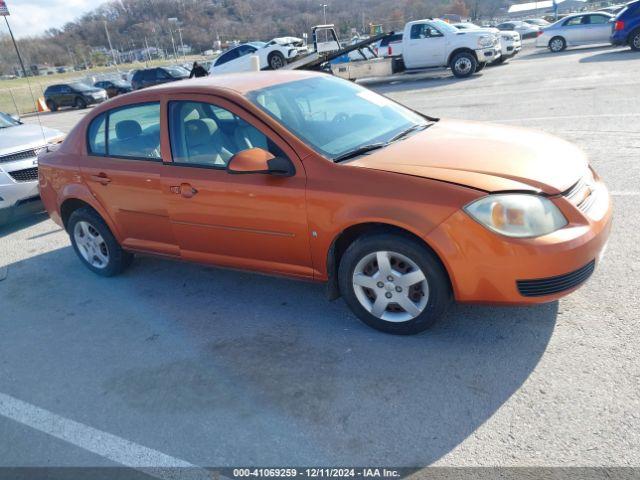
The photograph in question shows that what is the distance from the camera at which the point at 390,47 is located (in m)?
19.0

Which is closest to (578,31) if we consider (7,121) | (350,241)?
(7,121)

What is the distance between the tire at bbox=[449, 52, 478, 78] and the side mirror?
50.2 feet

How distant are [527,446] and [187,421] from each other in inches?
68.5

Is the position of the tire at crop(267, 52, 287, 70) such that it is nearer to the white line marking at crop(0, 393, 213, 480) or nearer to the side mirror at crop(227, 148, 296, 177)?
the side mirror at crop(227, 148, 296, 177)

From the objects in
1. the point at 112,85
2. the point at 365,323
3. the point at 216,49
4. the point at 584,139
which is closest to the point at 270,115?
the point at 365,323

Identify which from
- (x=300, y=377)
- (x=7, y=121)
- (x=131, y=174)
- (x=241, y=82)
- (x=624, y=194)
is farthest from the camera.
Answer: (x=7, y=121)

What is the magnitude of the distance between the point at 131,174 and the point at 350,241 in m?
1.98

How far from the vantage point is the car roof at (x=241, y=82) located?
407 cm

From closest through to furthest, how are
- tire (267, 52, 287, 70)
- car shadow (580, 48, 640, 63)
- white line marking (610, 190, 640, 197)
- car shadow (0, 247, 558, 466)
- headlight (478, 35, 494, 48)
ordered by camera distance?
car shadow (0, 247, 558, 466), white line marking (610, 190, 640, 197), car shadow (580, 48, 640, 63), headlight (478, 35, 494, 48), tire (267, 52, 287, 70)

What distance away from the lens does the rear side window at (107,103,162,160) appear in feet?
14.1

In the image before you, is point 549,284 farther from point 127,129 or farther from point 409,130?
point 127,129

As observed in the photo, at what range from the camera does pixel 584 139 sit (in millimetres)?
7555

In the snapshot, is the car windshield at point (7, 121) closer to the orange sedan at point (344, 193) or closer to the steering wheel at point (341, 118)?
the orange sedan at point (344, 193)

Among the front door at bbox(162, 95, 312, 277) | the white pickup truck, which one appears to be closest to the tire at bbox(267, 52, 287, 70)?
the white pickup truck
